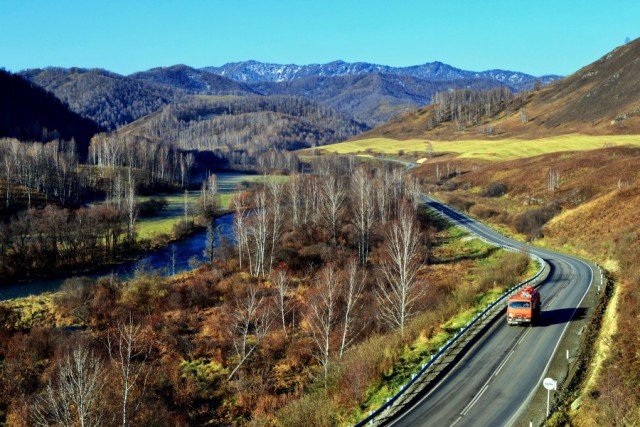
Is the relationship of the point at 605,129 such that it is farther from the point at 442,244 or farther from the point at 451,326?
the point at 451,326

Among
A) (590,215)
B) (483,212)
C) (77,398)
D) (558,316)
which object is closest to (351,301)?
(558,316)

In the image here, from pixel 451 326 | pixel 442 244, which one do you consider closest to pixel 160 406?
pixel 451 326

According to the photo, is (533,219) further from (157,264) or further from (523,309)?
(157,264)

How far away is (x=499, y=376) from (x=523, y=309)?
8.09 metres

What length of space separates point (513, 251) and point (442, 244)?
1447 centimetres

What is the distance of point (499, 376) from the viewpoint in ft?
85.3

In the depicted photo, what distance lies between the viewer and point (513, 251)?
61.7 m

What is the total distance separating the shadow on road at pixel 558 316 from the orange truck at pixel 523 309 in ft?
4.56

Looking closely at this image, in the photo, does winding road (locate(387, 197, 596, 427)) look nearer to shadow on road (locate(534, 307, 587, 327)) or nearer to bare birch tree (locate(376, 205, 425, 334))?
shadow on road (locate(534, 307, 587, 327))

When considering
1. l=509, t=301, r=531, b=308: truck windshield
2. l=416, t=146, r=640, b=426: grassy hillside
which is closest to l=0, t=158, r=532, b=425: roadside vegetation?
l=509, t=301, r=531, b=308: truck windshield

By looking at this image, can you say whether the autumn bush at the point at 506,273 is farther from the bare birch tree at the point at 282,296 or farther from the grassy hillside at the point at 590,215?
the bare birch tree at the point at 282,296

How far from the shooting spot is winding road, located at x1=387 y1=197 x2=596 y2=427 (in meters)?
22.2

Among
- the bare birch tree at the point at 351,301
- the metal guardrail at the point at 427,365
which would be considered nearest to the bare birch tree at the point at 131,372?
the metal guardrail at the point at 427,365

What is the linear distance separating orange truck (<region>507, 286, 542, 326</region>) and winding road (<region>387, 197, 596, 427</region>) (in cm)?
A: 70
